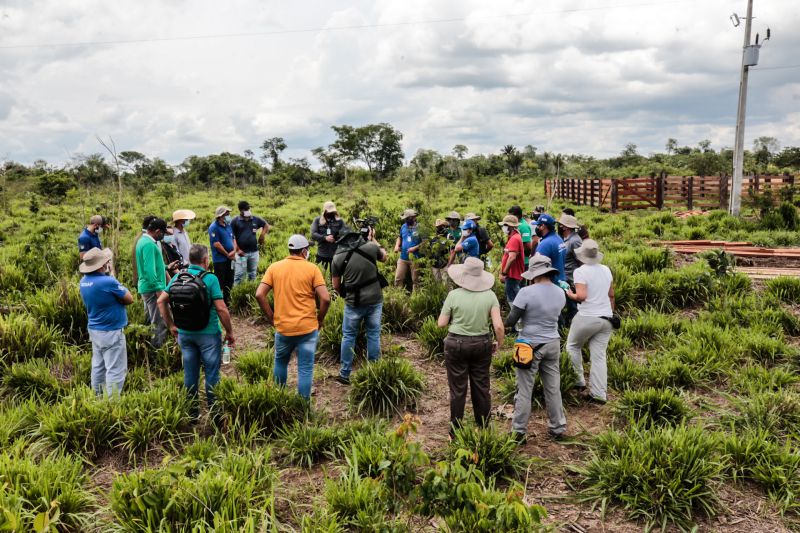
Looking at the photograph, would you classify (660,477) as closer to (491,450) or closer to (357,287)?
(491,450)

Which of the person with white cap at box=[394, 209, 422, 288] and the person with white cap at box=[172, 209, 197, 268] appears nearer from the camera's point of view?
the person with white cap at box=[172, 209, 197, 268]

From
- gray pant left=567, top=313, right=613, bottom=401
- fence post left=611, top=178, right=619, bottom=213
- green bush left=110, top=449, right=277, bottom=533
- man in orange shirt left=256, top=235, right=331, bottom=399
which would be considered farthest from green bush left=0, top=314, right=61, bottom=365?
fence post left=611, top=178, right=619, bottom=213

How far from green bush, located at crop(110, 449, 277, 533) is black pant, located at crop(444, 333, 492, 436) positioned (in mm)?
1899

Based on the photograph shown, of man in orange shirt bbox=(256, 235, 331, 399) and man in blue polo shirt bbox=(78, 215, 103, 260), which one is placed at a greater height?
man in blue polo shirt bbox=(78, 215, 103, 260)

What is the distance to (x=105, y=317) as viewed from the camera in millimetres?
5219

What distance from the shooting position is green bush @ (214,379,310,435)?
488cm

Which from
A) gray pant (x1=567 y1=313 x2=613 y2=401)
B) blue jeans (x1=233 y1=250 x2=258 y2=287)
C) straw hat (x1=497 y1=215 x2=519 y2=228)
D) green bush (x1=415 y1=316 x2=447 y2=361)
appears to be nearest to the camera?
gray pant (x1=567 y1=313 x2=613 y2=401)

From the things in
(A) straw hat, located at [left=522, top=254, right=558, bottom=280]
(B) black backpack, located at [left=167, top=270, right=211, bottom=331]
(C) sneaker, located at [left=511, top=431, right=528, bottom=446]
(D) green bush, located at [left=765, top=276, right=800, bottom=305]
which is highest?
(A) straw hat, located at [left=522, top=254, right=558, bottom=280]

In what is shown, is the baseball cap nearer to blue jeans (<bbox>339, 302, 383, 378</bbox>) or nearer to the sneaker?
blue jeans (<bbox>339, 302, 383, 378</bbox>)

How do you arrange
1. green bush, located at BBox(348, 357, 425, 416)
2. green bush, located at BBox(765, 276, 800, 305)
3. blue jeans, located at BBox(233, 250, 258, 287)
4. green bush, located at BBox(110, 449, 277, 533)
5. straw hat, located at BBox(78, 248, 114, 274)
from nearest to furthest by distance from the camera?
green bush, located at BBox(110, 449, 277, 533) < straw hat, located at BBox(78, 248, 114, 274) < green bush, located at BBox(348, 357, 425, 416) < green bush, located at BBox(765, 276, 800, 305) < blue jeans, located at BBox(233, 250, 258, 287)

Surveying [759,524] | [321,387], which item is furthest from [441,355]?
[759,524]

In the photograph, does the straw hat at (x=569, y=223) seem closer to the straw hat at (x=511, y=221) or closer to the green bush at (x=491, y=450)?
the straw hat at (x=511, y=221)

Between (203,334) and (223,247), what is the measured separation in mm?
3809

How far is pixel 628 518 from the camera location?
12.5 feet
